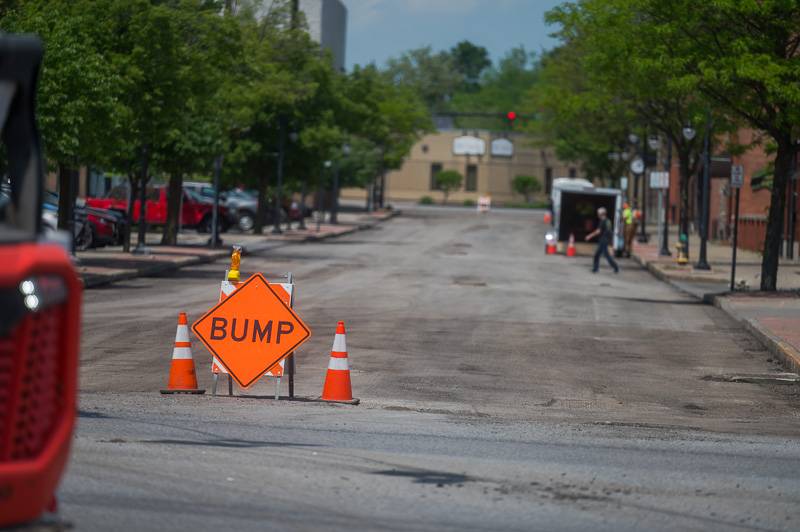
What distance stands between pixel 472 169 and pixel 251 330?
120835 mm

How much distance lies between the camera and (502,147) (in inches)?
5084

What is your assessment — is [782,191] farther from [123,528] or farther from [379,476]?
[123,528]

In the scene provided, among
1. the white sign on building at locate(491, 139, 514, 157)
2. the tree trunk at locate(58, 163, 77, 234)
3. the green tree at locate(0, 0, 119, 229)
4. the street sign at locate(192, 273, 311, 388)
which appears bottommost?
the street sign at locate(192, 273, 311, 388)

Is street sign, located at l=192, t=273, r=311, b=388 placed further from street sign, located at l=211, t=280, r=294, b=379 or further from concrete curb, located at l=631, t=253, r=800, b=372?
concrete curb, located at l=631, t=253, r=800, b=372

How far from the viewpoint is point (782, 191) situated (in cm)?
3116

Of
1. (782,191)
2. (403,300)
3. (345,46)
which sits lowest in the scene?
(403,300)

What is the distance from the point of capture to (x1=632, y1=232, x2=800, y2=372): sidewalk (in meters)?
21.3

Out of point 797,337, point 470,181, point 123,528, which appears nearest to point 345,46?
point 470,181

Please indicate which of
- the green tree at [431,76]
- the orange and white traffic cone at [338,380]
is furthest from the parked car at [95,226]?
the green tree at [431,76]

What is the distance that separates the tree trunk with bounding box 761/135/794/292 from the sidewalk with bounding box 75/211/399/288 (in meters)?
14.1

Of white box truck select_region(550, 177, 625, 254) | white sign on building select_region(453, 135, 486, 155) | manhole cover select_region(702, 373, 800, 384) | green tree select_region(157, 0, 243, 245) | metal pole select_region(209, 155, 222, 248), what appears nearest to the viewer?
manhole cover select_region(702, 373, 800, 384)

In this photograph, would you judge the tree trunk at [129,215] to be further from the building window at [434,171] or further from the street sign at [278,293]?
the building window at [434,171]

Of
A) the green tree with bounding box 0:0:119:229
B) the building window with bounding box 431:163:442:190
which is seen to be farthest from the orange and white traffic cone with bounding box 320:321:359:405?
the building window with bounding box 431:163:442:190

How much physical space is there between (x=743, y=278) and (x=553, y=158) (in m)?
94.6
